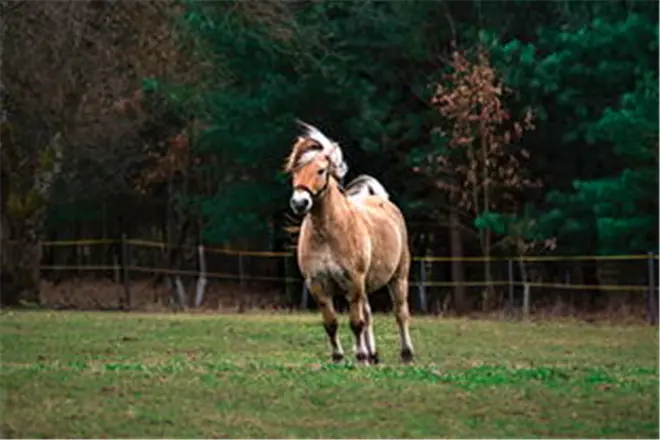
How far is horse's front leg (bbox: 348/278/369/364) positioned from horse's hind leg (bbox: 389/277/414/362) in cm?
128

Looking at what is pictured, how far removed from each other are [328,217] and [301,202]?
0.83 meters

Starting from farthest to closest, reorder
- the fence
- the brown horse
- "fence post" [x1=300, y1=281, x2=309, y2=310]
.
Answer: "fence post" [x1=300, y1=281, x2=309, y2=310] < the fence < the brown horse

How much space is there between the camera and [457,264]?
3619cm

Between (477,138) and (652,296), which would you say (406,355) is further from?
(477,138)

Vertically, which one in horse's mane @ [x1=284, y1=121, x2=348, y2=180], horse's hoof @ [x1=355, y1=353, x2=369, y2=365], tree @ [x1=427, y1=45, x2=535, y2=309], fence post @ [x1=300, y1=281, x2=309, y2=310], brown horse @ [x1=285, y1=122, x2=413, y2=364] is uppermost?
tree @ [x1=427, y1=45, x2=535, y2=309]

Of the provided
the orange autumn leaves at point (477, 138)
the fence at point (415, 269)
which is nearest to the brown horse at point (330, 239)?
the fence at point (415, 269)

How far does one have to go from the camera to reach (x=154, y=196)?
158 feet

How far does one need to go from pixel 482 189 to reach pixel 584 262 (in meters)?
3.10

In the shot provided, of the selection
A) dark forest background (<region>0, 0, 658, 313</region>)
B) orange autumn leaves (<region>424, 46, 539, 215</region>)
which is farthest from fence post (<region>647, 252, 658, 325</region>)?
orange autumn leaves (<region>424, 46, 539, 215</region>)

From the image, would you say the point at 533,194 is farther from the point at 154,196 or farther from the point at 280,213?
the point at 154,196

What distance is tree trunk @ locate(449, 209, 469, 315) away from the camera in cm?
3514

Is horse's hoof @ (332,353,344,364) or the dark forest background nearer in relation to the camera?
horse's hoof @ (332,353,344,364)

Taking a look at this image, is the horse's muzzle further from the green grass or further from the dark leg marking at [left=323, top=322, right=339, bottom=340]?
the green grass

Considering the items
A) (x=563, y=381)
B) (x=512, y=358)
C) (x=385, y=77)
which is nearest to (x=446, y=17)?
(x=385, y=77)
